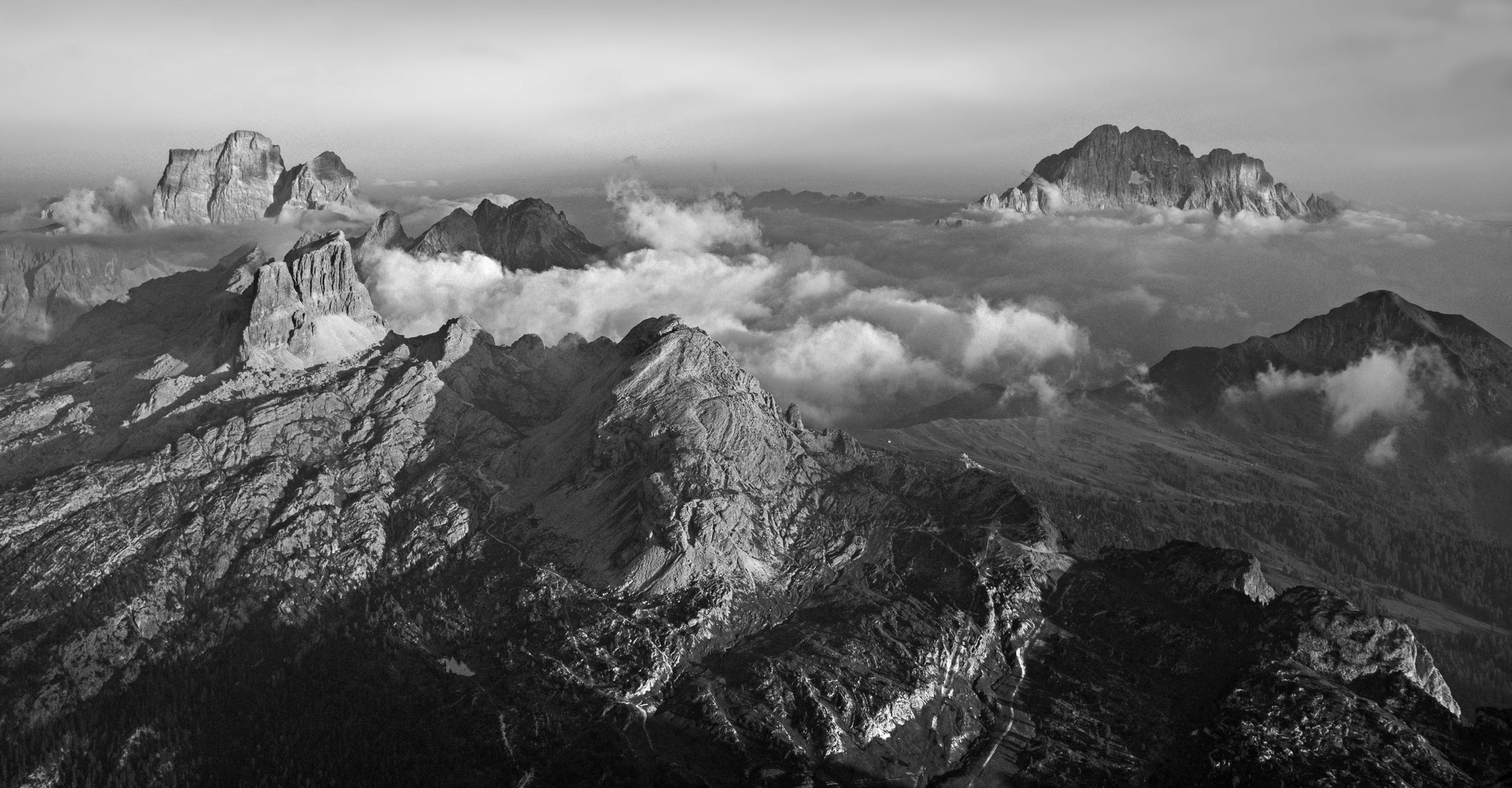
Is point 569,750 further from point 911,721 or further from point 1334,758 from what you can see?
point 1334,758

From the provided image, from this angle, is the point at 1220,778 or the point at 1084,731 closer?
the point at 1220,778

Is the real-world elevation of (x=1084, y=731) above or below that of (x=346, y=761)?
above

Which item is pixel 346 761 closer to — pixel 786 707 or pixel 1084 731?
pixel 786 707

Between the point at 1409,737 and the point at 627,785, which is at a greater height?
the point at 1409,737

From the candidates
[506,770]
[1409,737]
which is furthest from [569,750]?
[1409,737]

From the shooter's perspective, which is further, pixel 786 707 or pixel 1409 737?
pixel 786 707

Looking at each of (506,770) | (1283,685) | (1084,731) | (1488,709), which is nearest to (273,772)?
(506,770)

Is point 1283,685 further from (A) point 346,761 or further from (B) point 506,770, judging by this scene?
(A) point 346,761
